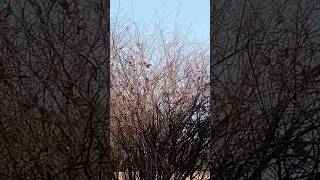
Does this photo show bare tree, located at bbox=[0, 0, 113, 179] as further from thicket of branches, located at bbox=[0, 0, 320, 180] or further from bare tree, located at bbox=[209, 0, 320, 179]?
bare tree, located at bbox=[209, 0, 320, 179]

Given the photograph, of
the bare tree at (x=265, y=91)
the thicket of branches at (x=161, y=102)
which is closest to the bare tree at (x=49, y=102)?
the thicket of branches at (x=161, y=102)

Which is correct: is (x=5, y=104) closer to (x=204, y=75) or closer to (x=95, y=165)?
(x=95, y=165)

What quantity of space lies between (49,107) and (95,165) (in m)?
0.76

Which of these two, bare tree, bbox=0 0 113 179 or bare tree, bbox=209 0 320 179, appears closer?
bare tree, bbox=209 0 320 179

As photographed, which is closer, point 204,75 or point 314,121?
point 314,121

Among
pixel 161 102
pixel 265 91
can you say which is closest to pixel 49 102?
pixel 161 102

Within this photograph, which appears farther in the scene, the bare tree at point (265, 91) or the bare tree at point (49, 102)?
the bare tree at point (49, 102)

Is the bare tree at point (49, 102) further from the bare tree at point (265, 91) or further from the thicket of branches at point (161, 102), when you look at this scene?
the bare tree at point (265, 91)

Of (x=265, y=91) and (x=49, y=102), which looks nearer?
(x=265, y=91)

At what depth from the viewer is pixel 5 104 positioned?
7277 millimetres

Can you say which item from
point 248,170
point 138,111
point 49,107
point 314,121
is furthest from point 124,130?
point 314,121

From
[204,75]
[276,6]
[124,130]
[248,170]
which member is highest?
[276,6]

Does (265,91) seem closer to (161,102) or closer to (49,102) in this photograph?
(161,102)

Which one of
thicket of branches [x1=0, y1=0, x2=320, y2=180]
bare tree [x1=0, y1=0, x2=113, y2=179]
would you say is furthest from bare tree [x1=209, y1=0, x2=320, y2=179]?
bare tree [x1=0, y1=0, x2=113, y2=179]
